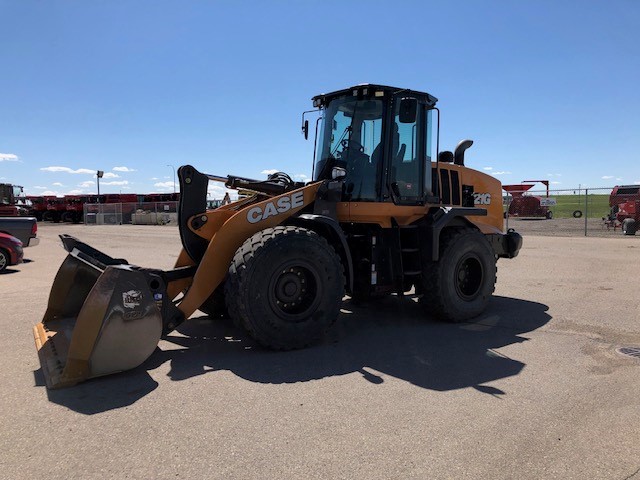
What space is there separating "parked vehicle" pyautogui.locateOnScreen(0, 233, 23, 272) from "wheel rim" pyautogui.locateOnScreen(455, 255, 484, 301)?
11041 millimetres

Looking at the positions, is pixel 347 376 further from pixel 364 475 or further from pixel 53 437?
pixel 53 437

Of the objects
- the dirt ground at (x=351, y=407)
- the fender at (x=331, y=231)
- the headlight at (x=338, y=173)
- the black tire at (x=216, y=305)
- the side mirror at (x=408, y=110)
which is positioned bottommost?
the dirt ground at (x=351, y=407)

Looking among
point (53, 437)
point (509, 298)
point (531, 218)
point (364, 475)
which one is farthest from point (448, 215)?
point (531, 218)

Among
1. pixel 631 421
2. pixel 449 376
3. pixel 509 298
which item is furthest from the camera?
pixel 509 298

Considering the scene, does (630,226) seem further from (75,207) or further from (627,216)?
(75,207)

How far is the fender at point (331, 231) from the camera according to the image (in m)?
5.41

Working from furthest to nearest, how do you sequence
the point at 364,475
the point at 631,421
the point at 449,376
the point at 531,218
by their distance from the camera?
the point at 531,218
the point at 449,376
the point at 631,421
the point at 364,475

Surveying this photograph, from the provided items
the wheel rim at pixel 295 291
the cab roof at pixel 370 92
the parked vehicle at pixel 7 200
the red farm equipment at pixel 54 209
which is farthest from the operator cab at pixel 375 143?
the red farm equipment at pixel 54 209

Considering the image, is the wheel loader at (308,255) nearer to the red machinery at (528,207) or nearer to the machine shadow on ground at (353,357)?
the machine shadow on ground at (353,357)

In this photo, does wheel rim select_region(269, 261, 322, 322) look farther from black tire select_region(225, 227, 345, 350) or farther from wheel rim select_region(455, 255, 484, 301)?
wheel rim select_region(455, 255, 484, 301)

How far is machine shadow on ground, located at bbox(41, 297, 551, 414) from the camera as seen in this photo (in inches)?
162

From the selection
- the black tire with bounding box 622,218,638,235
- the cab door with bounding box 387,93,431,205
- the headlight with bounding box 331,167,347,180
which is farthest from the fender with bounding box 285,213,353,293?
the black tire with bounding box 622,218,638,235

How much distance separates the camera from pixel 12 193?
28.9m

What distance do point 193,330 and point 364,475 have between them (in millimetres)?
3645
